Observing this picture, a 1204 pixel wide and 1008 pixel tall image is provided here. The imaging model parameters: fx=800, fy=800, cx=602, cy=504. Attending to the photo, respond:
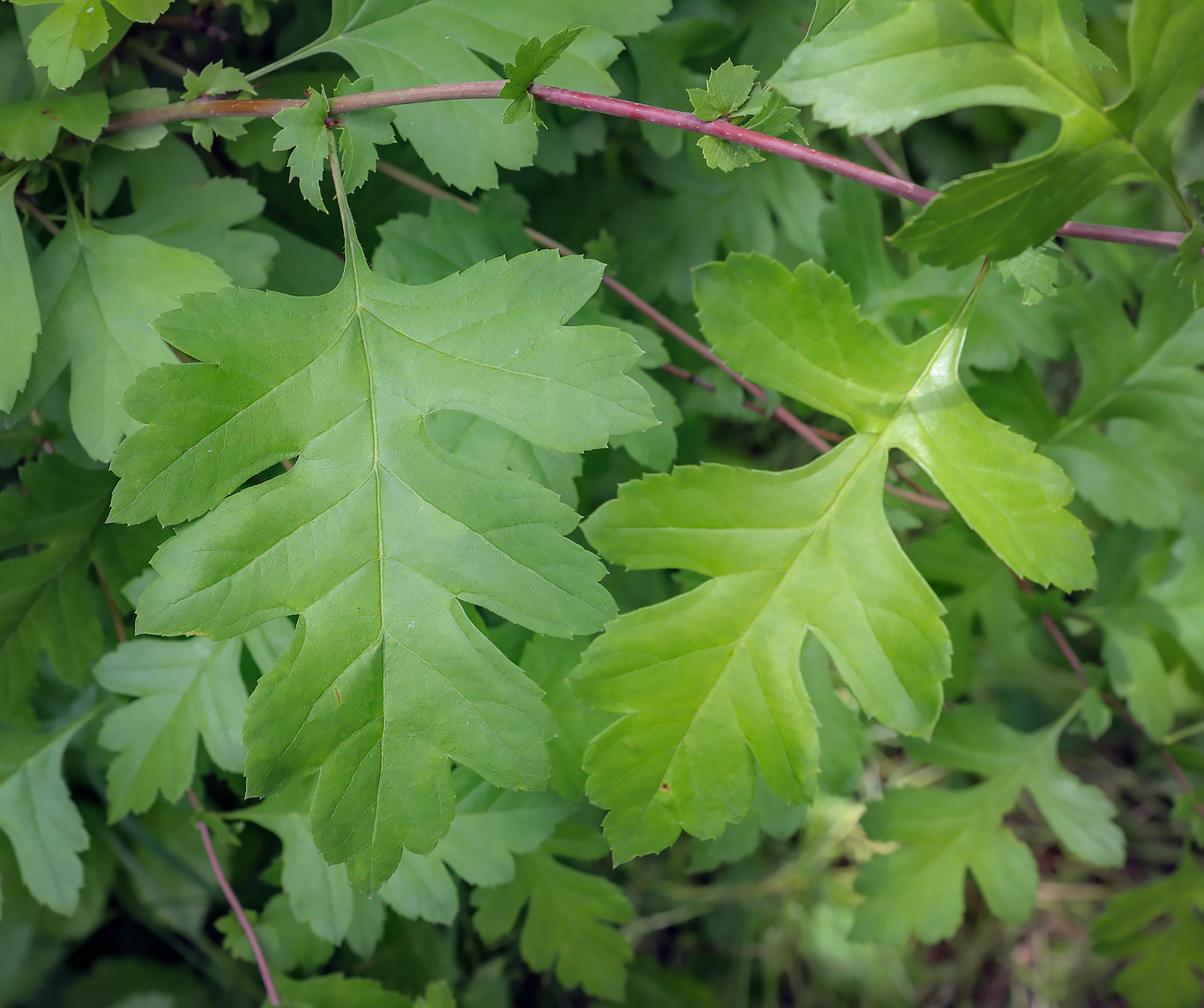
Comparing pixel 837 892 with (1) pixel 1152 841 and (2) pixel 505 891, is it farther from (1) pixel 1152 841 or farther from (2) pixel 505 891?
(2) pixel 505 891

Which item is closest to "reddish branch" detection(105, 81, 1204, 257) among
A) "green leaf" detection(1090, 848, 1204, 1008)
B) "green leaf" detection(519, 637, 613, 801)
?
"green leaf" detection(519, 637, 613, 801)

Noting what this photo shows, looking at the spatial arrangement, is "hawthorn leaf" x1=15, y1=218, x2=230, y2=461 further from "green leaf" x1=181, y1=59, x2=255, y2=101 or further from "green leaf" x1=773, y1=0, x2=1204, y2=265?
"green leaf" x1=773, y1=0, x2=1204, y2=265

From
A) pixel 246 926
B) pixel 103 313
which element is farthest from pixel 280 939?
pixel 103 313

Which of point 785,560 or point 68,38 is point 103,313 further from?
point 785,560

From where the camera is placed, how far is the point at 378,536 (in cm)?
81

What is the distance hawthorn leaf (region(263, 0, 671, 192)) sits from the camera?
3.02 feet

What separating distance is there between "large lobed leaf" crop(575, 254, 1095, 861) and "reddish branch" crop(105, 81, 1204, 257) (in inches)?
4.7

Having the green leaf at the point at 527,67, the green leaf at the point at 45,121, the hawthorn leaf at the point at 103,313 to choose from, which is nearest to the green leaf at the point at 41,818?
the hawthorn leaf at the point at 103,313

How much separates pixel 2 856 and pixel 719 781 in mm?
1267

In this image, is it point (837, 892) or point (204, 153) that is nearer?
point (204, 153)

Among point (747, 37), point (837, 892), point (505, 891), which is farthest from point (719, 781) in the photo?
point (837, 892)

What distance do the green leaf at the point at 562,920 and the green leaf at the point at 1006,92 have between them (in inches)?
44.9

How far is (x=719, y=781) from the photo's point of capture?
0.85 m

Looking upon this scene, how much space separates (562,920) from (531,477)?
84 cm
